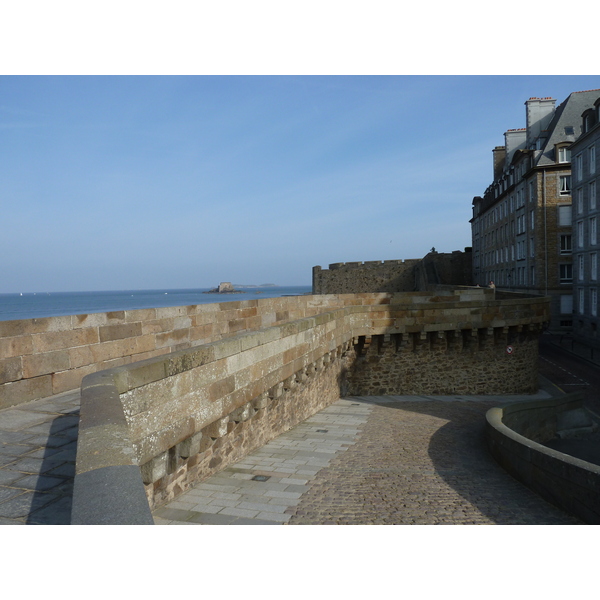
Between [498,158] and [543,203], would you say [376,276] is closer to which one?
[543,203]

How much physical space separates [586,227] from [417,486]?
27.8m

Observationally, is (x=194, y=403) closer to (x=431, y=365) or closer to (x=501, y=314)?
(x=431, y=365)

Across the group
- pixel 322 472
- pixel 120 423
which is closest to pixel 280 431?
pixel 322 472

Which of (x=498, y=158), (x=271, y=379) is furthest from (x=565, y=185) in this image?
(x=271, y=379)

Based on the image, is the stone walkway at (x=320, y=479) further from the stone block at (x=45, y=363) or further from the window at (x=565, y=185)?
the window at (x=565, y=185)

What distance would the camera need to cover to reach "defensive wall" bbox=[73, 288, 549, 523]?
3061mm

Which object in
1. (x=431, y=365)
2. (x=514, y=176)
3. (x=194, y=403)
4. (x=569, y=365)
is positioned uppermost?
(x=514, y=176)

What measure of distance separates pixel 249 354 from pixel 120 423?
140 inches

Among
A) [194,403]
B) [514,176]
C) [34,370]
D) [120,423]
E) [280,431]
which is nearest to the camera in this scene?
[120,423]

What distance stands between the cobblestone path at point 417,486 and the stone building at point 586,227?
22012 millimetres

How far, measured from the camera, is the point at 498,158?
45.5m

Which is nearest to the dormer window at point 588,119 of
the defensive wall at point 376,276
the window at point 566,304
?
the window at point 566,304

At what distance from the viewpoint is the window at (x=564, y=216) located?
108 ft

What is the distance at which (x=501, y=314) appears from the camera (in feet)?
53.1
